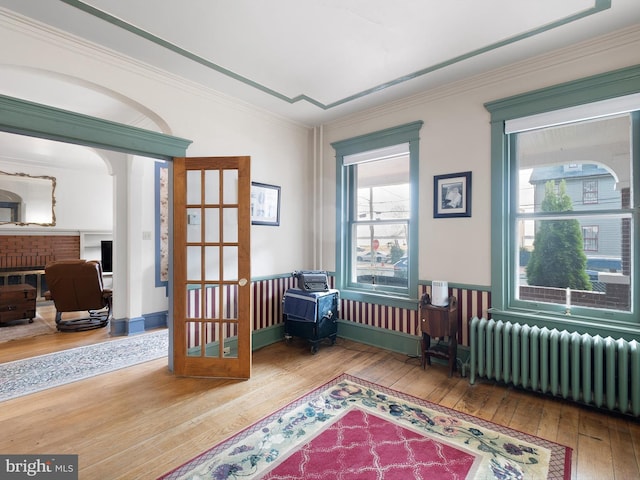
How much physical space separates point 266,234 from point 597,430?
11.2 ft

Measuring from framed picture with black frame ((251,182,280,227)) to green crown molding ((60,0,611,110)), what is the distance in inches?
40.7

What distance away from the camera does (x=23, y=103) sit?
2.19m

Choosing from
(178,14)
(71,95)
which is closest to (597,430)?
(178,14)

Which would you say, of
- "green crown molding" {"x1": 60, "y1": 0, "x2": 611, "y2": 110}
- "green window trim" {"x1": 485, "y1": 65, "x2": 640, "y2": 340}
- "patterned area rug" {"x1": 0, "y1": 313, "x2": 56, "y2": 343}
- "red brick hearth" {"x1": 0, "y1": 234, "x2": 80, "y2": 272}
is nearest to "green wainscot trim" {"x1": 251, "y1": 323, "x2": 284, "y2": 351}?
"green window trim" {"x1": 485, "y1": 65, "x2": 640, "y2": 340}

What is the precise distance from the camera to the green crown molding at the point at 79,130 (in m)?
2.17

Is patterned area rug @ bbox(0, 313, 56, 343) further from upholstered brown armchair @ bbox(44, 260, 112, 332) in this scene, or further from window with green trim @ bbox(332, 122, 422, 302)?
window with green trim @ bbox(332, 122, 422, 302)


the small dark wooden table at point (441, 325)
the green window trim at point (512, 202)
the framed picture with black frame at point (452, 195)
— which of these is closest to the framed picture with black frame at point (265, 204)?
the framed picture with black frame at point (452, 195)

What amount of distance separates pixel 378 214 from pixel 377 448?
103 inches

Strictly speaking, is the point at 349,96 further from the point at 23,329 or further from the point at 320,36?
the point at 23,329

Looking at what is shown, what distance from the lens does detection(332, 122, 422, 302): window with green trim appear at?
3.64 m

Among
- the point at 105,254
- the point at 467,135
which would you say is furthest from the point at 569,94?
the point at 105,254

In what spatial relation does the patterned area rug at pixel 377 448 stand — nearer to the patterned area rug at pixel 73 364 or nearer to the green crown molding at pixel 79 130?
the patterned area rug at pixel 73 364

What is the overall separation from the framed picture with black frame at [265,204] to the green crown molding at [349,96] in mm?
1033

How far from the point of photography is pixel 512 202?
3021mm
